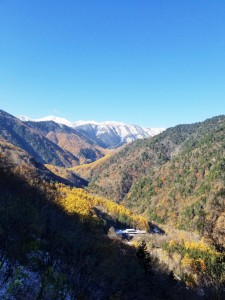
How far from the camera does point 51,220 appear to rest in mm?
53062

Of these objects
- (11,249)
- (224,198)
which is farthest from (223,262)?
(11,249)

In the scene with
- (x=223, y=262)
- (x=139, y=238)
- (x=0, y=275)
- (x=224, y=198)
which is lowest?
(x=139, y=238)

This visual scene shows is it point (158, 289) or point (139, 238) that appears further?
point (139, 238)

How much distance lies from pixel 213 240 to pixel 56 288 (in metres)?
18.4

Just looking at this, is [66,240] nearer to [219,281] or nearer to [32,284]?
[32,284]

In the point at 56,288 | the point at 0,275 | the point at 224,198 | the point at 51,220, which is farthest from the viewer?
the point at 51,220

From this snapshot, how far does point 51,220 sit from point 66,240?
31.2 feet

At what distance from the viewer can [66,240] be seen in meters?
44.6

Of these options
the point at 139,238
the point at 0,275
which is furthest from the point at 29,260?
the point at 139,238

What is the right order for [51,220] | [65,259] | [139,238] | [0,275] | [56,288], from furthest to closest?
[139,238], [51,220], [65,259], [0,275], [56,288]

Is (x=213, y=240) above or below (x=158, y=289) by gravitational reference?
above

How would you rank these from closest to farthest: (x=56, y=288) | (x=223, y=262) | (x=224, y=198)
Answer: (x=56, y=288) < (x=223, y=262) < (x=224, y=198)

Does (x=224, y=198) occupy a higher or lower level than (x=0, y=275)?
higher

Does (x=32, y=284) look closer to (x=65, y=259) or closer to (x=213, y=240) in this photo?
(x=65, y=259)
